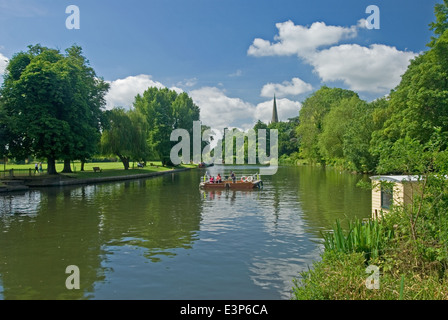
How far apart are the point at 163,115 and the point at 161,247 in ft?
241

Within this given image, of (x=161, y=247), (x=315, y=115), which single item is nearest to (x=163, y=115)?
(x=315, y=115)

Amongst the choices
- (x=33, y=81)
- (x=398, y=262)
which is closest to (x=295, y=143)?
(x=33, y=81)

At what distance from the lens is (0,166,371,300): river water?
980 centimetres

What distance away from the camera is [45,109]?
40125 millimetres

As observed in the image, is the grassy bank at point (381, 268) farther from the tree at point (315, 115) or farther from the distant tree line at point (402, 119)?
the tree at point (315, 115)

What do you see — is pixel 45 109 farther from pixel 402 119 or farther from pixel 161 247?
pixel 402 119

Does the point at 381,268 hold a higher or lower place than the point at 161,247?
higher

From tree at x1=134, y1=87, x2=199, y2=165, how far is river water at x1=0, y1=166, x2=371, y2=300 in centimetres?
5573

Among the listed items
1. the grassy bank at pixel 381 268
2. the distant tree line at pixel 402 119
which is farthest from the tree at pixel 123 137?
the grassy bank at pixel 381 268

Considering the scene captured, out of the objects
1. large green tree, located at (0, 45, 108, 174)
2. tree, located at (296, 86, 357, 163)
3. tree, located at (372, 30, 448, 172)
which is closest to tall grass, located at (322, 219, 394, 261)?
tree, located at (372, 30, 448, 172)

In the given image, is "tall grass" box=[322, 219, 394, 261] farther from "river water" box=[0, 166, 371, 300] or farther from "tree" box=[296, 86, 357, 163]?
"tree" box=[296, 86, 357, 163]

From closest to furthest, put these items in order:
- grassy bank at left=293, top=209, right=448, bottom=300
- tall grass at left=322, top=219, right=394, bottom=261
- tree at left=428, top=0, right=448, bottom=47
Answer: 1. grassy bank at left=293, top=209, right=448, bottom=300
2. tall grass at left=322, top=219, right=394, bottom=261
3. tree at left=428, top=0, right=448, bottom=47

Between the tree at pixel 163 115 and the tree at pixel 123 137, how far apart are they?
13.7 metres

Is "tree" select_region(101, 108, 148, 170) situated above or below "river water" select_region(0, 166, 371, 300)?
above
